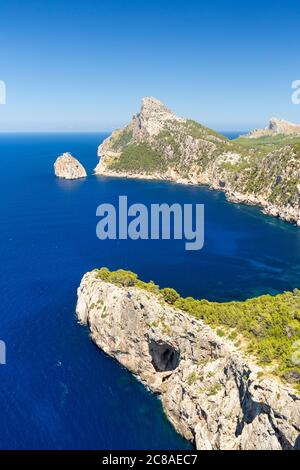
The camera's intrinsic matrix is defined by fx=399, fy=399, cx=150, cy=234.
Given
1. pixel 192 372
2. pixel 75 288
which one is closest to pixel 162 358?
pixel 192 372

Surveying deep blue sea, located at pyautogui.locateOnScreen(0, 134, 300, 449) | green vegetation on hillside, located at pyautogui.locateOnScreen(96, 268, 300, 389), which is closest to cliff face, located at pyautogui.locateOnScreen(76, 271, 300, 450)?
green vegetation on hillside, located at pyautogui.locateOnScreen(96, 268, 300, 389)

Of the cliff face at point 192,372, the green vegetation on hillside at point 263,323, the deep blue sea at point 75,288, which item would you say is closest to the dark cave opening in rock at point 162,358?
the cliff face at point 192,372

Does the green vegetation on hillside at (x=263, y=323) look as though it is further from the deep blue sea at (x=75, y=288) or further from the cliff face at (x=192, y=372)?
the deep blue sea at (x=75, y=288)

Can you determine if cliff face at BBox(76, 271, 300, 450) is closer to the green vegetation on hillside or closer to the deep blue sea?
the green vegetation on hillside
